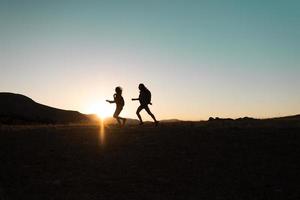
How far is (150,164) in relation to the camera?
20.3m

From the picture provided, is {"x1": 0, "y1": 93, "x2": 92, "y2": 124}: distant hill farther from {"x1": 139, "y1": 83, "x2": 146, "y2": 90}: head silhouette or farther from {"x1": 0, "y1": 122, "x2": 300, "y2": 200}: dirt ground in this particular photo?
{"x1": 0, "y1": 122, "x2": 300, "y2": 200}: dirt ground

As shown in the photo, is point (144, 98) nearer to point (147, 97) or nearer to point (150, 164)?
point (147, 97)

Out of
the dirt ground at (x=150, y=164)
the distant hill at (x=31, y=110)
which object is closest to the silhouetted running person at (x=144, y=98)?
the dirt ground at (x=150, y=164)

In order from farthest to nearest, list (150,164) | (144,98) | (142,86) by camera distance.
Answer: (142,86) → (144,98) → (150,164)

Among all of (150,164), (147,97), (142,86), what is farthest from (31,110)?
(150,164)

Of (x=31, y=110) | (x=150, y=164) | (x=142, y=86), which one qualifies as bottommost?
→ (x=150, y=164)

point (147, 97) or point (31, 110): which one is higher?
point (31, 110)

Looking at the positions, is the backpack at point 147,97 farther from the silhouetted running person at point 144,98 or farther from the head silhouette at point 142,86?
the head silhouette at point 142,86

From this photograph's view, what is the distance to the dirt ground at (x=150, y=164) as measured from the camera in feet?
57.9

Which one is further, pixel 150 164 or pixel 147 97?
pixel 147 97

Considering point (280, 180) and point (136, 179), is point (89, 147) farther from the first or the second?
point (280, 180)

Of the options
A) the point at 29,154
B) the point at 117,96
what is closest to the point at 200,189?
the point at 29,154

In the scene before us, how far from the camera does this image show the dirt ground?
695 inches

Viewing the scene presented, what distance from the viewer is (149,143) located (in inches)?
914
